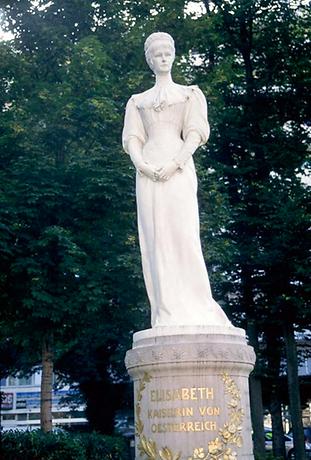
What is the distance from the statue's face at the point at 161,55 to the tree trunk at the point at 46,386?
1021 centimetres

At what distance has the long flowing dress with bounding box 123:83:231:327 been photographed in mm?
8062

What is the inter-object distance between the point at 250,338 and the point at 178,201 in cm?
1341

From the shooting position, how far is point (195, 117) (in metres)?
8.66

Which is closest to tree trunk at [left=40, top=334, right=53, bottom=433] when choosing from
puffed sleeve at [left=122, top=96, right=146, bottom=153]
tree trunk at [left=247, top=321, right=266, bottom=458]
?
tree trunk at [left=247, top=321, right=266, bottom=458]

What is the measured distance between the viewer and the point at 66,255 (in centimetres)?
1648

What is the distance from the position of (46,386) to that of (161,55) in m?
10.9

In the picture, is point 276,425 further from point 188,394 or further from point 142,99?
point 188,394

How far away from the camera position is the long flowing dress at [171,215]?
806 centimetres

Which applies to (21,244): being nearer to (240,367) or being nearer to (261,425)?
(261,425)

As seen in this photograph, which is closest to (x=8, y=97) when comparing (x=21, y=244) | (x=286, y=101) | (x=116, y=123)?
(x=116, y=123)

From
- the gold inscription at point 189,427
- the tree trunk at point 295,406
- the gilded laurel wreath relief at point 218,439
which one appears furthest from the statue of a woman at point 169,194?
the tree trunk at point 295,406

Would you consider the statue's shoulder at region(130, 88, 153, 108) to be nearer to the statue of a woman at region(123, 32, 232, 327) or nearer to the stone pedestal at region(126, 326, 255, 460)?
the statue of a woman at region(123, 32, 232, 327)

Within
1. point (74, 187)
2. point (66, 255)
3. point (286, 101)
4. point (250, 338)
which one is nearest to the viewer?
point (66, 255)

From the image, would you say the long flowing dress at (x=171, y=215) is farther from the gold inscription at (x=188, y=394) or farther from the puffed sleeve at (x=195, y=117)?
the gold inscription at (x=188, y=394)
